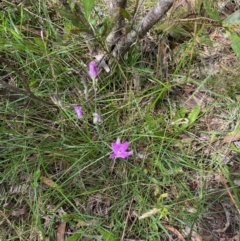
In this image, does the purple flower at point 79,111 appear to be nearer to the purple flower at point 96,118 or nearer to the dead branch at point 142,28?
the purple flower at point 96,118

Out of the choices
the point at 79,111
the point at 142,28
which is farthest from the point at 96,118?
the point at 142,28

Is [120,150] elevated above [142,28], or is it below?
below

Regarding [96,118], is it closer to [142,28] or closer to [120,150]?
[120,150]

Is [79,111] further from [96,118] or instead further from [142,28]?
[142,28]

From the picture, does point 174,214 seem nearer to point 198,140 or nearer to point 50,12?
point 198,140

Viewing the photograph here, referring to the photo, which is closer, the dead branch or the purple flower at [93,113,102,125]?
the dead branch

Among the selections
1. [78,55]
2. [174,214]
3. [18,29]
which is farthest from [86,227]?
[18,29]

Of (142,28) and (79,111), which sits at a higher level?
(142,28)

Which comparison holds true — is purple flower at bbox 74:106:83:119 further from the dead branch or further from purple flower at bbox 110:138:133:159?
the dead branch

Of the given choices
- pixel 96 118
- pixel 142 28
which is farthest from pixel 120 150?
pixel 142 28

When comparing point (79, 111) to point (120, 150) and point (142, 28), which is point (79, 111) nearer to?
point (120, 150)

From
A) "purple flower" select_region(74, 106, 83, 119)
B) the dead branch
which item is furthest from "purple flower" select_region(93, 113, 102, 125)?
the dead branch
